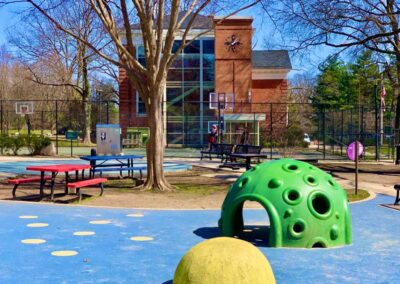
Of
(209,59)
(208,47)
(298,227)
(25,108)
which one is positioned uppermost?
(208,47)

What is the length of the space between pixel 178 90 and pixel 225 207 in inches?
1366

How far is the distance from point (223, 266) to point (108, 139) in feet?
65.7

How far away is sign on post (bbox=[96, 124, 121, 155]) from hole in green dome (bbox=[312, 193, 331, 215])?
1619 cm

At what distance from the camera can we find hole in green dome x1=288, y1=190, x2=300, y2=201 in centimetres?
779

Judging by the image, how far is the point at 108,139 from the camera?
78.1 feet

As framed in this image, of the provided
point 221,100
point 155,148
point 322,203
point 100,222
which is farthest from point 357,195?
point 221,100

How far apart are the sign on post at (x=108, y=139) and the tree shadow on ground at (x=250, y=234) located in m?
14.9

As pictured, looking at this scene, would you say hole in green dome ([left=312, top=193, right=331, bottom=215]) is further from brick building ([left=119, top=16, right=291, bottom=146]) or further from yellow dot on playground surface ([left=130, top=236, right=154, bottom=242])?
brick building ([left=119, top=16, right=291, bottom=146])

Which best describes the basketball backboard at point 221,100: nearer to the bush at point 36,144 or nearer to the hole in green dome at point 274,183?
the bush at point 36,144

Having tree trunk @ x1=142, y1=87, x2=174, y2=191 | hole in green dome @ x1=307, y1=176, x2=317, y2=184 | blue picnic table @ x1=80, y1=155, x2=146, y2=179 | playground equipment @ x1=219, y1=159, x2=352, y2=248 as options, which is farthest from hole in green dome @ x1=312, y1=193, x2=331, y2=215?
blue picnic table @ x1=80, y1=155, x2=146, y2=179

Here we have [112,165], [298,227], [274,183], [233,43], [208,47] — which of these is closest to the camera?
[298,227]

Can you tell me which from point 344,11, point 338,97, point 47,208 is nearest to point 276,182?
point 47,208

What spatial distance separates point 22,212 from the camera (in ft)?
35.8

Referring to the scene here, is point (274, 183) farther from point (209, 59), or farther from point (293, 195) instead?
point (209, 59)
